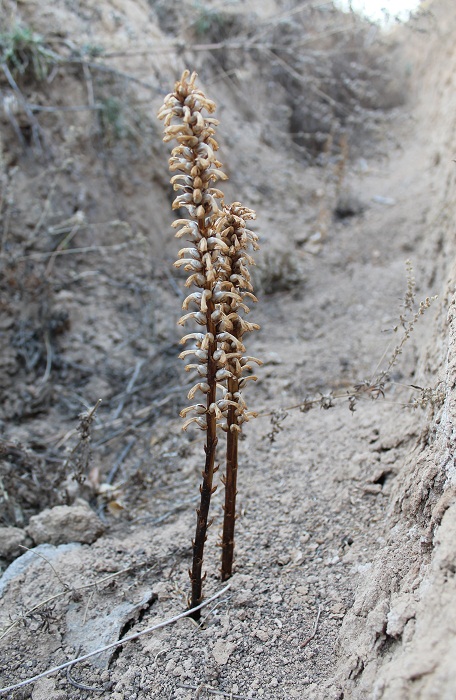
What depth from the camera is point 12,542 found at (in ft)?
6.87

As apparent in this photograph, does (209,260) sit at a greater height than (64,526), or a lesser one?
greater

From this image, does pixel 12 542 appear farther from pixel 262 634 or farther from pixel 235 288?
pixel 235 288

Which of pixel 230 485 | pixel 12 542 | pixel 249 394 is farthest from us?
pixel 249 394

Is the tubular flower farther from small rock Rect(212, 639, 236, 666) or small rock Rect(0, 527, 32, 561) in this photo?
small rock Rect(0, 527, 32, 561)

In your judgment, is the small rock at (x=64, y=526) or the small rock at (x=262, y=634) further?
the small rock at (x=64, y=526)

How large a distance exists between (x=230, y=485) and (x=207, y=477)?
13 cm

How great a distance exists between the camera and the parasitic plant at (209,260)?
1348mm

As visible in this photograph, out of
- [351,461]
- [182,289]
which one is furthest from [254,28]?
[351,461]

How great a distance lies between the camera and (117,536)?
2.26 metres

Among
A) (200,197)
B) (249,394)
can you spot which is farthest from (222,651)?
(249,394)

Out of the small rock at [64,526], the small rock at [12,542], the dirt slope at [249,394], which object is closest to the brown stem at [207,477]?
the dirt slope at [249,394]

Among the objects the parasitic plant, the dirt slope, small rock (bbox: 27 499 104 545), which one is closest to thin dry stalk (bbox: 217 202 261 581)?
the parasitic plant

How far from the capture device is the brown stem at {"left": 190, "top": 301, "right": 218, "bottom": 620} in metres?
1.51

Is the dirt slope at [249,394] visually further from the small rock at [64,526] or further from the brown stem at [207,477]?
the brown stem at [207,477]
